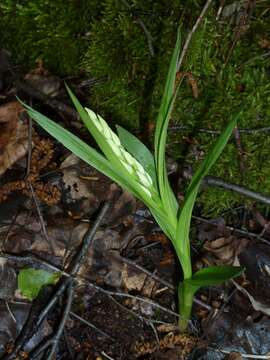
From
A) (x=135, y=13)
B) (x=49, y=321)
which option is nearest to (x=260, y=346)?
(x=49, y=321)

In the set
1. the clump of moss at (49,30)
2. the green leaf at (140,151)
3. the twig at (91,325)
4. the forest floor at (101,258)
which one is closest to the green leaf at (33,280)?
the forest floor at (101,258)

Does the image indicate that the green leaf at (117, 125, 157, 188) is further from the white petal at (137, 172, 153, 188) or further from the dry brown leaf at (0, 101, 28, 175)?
the dry brown leaf at (0, 101, 28, 175)

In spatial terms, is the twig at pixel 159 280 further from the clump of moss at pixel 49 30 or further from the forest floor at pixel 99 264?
the clump of moss at pixel 49 30

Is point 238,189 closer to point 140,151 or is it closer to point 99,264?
point 140,151

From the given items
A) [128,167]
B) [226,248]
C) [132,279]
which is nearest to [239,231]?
[226,248]

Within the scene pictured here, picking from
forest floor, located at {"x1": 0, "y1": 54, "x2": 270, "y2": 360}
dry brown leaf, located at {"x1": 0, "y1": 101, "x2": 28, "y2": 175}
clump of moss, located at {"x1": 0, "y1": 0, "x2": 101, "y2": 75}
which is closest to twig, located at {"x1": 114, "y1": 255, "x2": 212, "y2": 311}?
forest floor, located at {"x1": 0, "y1": 54, "x2": 270, "y2": 360}
